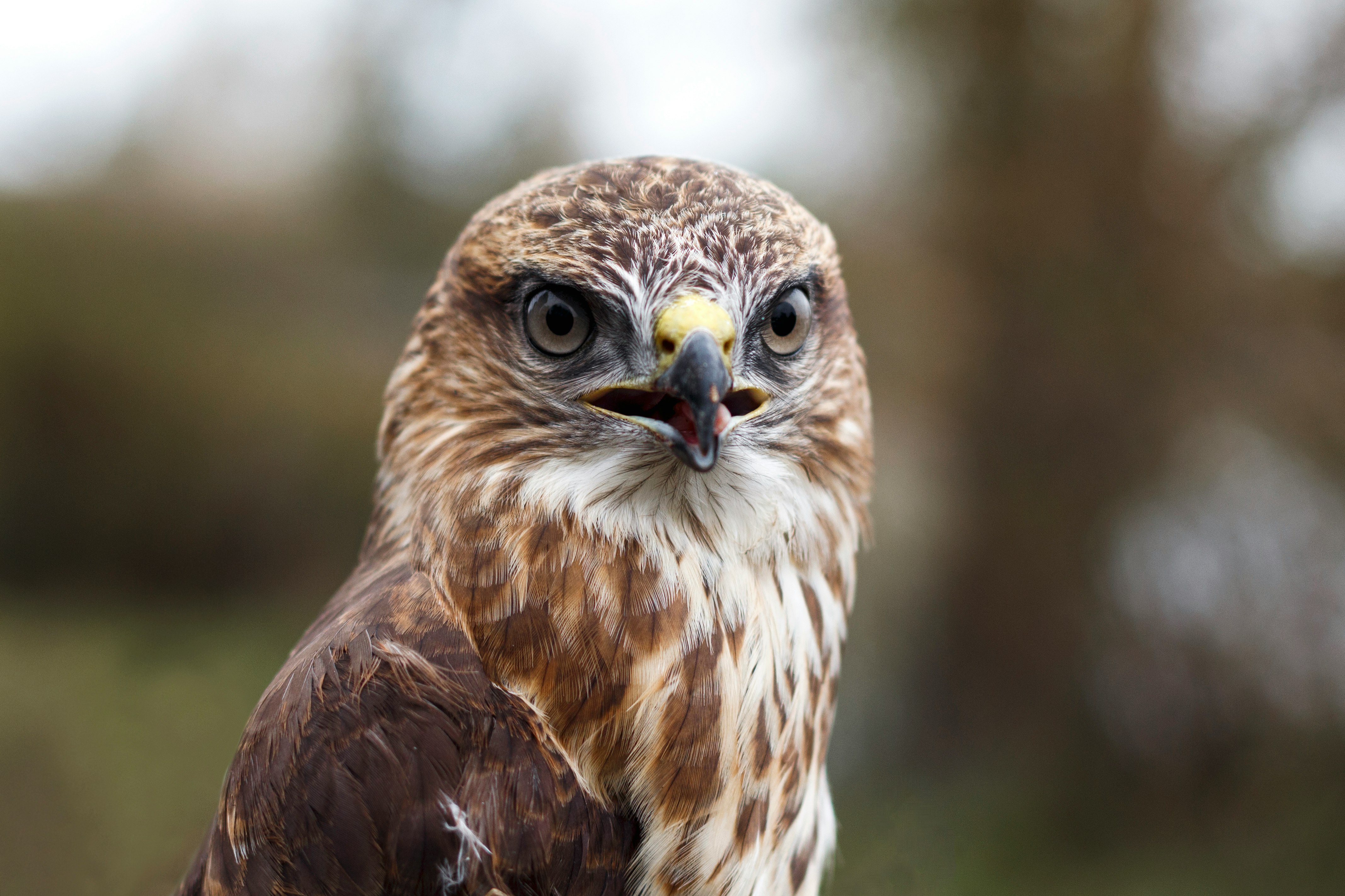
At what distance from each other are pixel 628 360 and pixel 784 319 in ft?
0.96

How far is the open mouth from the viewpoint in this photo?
126 centimetres

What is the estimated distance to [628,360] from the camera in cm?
134

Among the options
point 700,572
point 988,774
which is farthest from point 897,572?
point 700,572

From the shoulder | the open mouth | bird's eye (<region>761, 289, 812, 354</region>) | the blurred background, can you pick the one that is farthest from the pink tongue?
the blurred background

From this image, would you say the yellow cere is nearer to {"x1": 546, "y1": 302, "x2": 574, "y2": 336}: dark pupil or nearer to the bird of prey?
the bird of prey

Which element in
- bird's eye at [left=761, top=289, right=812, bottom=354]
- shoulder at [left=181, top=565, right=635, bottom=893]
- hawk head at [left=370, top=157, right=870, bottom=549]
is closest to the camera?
shoulder at [left=181, top=565, right=635, bottom=893]

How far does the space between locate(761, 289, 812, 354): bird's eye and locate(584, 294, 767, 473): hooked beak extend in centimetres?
14

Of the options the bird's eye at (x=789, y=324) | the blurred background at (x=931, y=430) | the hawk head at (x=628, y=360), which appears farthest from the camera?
the blurred background at (x=931, y=430)

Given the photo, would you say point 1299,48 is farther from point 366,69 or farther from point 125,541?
point 125,541

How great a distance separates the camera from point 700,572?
54.8 inches

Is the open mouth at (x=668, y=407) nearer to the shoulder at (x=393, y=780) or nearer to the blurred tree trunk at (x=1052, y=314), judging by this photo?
the shoulder at (x=393, y=780)

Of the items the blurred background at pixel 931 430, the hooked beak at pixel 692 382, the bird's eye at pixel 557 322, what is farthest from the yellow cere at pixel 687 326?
the blurred background at pixel 931 430

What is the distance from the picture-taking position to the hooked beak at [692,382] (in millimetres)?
1200

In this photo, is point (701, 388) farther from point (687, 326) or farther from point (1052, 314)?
point (1052, 314)
